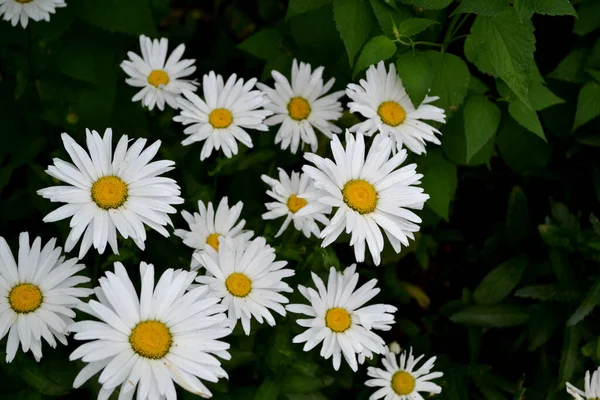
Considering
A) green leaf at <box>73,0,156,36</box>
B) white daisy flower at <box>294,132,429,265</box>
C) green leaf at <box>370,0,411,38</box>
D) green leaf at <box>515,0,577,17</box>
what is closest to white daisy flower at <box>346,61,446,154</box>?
green leaf at <box>370,0,411,38</box>

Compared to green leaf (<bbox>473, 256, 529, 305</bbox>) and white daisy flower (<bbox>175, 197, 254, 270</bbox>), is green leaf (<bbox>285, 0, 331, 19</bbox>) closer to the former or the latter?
white daisy flower (<bbox>175, 197, 254, 270</bbox>)

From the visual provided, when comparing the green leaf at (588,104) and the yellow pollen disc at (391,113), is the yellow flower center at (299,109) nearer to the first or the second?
the yellow pollen disc at (391,113)

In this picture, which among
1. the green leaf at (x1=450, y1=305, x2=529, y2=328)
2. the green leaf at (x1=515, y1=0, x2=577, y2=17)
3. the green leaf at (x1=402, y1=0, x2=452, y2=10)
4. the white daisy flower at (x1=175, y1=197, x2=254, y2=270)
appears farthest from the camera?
the green leaf at (x1=450, y1=305, x2=529, y2=328)

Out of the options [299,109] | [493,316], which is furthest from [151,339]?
[493,316]

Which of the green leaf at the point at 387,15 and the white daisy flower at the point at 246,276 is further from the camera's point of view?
the green leaf at the point at 387,15

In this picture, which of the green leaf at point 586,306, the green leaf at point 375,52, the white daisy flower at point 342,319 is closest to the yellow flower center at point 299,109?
the green leaf at point 375,52

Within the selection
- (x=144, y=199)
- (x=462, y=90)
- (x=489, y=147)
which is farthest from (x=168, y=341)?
(x=489, y=147)
